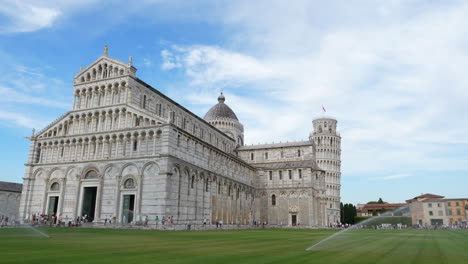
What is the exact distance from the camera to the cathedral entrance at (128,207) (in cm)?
3956

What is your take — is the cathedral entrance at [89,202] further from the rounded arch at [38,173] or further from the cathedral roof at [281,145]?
the cathedral roof at [281,145]

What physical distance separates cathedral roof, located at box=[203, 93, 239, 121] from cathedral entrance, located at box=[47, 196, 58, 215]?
43.2 meters

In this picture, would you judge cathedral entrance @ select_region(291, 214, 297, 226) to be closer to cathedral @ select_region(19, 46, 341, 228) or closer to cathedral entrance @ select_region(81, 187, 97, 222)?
cathedral @ select_region(19, 46, 341, 228)

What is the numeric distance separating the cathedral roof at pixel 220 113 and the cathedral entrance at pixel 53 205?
142ft

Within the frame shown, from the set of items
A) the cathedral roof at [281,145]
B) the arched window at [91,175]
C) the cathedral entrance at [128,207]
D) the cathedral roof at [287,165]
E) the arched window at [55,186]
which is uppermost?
the cathedral roof at [281,145]

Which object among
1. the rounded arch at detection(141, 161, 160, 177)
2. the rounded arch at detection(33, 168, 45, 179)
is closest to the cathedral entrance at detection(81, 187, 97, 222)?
the rounded arch at detection(33, 168, 45, 179)

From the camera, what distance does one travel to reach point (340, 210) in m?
107

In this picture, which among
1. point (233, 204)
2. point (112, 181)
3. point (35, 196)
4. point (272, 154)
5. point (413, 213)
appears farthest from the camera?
point (413, 213)

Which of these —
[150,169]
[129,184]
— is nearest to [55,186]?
[129,184]

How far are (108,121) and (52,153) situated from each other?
9773 millimetres

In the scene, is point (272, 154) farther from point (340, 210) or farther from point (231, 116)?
point (340, 210)

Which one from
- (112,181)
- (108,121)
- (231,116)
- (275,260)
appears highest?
(231,116)

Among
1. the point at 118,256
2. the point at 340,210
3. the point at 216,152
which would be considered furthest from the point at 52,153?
the point at 340,210

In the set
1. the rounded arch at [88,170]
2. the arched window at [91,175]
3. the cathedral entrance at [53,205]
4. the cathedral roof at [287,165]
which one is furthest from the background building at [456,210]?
the cathedral entrance at [53,205]
